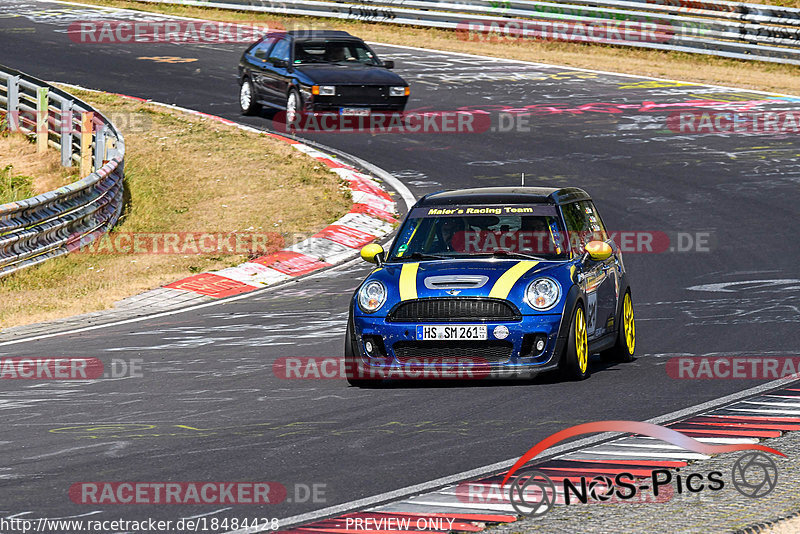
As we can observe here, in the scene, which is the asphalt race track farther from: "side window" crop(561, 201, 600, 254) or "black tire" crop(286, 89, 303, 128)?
"side window" crop(561, 201, 600, 254)

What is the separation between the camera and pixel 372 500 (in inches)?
256

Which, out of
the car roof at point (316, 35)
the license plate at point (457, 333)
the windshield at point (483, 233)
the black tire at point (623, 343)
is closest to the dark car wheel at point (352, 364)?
the license plate at point (457, 333)

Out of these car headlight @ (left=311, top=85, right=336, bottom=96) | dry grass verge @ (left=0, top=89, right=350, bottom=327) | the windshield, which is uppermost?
the windshield

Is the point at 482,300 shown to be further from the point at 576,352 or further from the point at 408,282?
the point at 576,352

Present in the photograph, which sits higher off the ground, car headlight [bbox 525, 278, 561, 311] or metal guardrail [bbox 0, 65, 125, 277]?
car headlight [bbox 525, 278, 561, 311]

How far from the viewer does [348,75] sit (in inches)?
864

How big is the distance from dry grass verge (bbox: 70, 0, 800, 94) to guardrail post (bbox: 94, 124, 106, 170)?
13.0 meters

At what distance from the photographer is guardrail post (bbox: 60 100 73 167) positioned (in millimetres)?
21875

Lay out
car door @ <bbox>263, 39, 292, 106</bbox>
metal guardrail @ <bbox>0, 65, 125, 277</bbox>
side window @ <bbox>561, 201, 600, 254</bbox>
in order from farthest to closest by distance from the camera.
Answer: car door @ <bbox>263, 39, 292, 106</bbox> → metal guardrail @ <bbox>0, 65, 125, 277</bbox> → side window @ <bbox>561, 201, 600, 254</bbox>

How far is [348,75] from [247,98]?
338cm

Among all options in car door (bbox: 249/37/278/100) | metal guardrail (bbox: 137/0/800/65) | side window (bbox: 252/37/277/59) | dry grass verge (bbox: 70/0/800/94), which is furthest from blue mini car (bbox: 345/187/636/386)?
metal guardrail (bbox: 137/0/800/65)

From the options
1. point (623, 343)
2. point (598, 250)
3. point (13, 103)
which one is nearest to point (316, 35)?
point (13, 103)

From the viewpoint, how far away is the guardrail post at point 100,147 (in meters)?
20.4

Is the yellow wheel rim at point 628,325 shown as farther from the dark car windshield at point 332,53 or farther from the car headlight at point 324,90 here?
the dark car windshield at point 332,53
